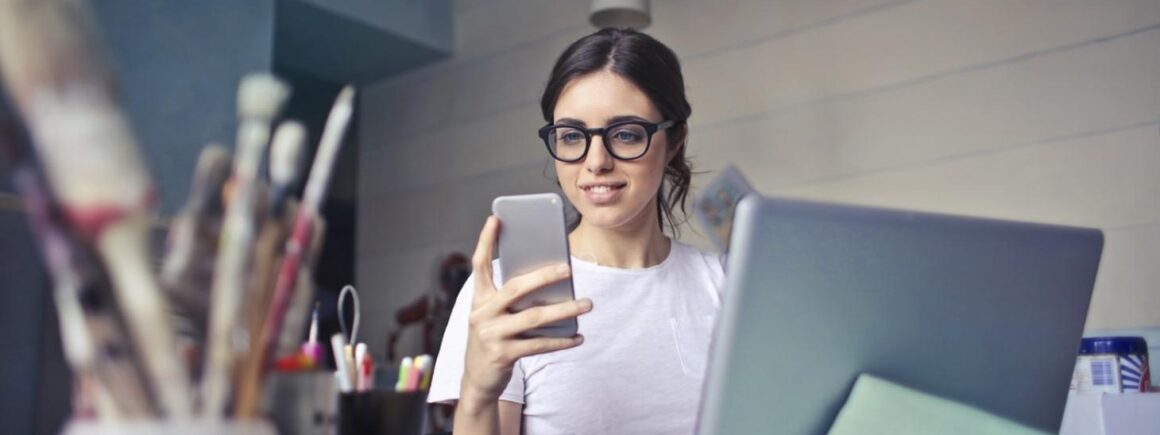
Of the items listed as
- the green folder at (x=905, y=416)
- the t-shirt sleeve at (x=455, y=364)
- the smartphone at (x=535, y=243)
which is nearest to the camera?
the green folder at (x=905, y=416)

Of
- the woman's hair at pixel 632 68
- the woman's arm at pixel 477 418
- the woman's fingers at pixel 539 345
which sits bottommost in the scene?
the woman's arm at pixel 477 418

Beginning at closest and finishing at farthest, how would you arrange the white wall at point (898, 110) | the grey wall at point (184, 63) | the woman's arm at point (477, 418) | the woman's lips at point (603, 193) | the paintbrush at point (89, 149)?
the paintbrush at point (89, 149), the woman's arm at point (477, 418), the woman's lips at point (603, 193), the white wall at point (898, 110), the grey wall at point (184, 63)

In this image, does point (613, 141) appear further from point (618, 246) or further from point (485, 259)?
point (485, 259)

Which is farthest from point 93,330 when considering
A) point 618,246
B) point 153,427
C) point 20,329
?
point 618,246

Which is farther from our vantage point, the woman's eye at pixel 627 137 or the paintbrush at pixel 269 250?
the woman's eye at pixel 627 137

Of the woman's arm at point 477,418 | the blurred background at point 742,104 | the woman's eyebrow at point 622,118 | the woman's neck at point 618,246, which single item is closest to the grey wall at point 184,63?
the blurred background at point 742,104

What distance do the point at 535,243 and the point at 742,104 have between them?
222cm

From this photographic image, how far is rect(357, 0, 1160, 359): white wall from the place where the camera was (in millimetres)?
2320

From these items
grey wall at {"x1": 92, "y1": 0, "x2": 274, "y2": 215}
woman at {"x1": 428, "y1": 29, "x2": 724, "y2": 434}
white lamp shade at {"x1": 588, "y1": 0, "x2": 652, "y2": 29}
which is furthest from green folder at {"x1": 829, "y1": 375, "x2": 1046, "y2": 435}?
grey wall at {"x1": 92, "y1": 0, "x2": 274, "y2": 215}

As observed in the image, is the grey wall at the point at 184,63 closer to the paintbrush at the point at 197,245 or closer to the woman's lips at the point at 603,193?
the woman's lips at the point at 603,193

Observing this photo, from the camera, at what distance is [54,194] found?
350mm

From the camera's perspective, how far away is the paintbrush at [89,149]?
342 mm

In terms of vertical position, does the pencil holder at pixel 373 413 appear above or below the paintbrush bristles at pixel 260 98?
below

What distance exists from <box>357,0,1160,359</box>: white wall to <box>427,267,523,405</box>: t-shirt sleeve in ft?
5.49
